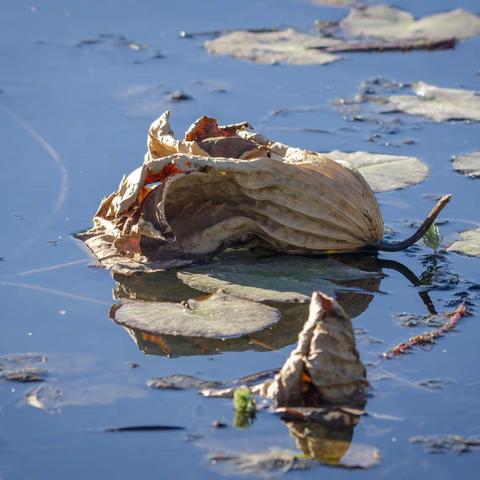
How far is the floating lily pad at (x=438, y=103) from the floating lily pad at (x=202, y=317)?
2464mm

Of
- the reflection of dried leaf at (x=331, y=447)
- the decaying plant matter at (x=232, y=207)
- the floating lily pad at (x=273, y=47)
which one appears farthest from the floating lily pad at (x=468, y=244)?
the floating lily pad at (x=273, y=47)

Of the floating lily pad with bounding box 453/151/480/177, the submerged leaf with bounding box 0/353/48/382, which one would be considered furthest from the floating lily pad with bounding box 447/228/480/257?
the submerged leaf with bounding box 0/353/48/382

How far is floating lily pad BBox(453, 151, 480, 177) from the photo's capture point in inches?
208

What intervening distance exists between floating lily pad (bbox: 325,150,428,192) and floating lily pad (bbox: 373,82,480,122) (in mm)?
753

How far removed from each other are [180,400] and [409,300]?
111cm

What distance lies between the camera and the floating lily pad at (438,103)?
6039mm

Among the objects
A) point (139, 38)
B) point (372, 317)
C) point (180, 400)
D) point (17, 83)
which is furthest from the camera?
point (139, 38)

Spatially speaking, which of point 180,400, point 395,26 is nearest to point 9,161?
point 180,400

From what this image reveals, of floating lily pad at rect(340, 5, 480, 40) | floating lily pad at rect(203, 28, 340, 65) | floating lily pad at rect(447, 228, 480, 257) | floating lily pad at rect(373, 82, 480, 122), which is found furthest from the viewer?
floating lily pad at rect(340, 5, 480, 40)

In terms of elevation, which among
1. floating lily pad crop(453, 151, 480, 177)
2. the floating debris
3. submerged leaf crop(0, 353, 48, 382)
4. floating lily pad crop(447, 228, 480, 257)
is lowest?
submerged leaf crop(0, 353, 48, 382)

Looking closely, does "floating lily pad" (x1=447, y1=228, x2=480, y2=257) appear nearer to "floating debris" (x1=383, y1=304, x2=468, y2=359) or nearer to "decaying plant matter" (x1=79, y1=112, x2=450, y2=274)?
"decaying plant matter" (x1=79, y1=112, x2=450, y2=274)

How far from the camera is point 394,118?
6125 millimetres

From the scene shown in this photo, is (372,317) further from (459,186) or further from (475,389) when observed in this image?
(459,186)

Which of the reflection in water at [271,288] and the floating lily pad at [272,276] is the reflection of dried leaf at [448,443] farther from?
the floating lily pad at [272,276]
